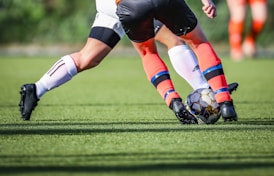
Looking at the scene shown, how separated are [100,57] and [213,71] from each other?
3.24 ft

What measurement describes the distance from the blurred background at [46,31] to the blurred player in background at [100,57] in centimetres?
2028

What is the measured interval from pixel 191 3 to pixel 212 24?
94 centimetres

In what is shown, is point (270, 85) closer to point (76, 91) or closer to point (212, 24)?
point (76, 91)

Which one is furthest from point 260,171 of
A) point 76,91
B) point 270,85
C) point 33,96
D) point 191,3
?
point 191,3

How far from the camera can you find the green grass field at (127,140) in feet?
15.6

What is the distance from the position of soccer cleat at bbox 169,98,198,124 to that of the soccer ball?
0.10 m

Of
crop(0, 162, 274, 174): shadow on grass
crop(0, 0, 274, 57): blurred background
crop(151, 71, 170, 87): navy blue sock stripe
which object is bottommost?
crop(0, 162, 274, 174): shadow on grass

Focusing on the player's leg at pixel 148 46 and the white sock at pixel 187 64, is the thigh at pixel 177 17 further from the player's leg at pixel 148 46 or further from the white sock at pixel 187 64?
the white sock at pixel 187 64

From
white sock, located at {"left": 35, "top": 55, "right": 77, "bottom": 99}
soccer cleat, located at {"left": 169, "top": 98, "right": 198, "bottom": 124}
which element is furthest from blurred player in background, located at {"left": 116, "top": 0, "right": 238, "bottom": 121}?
white sock, located at {"left": 35, "top": 55, "right": 77, "bottom": 99}

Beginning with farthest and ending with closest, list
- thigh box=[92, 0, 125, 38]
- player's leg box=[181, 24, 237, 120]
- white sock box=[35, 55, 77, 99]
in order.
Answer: white sock box=[35, 55, 77, 99], thigh box=[92, 0, 125, 38], player's leg box=[181, 24, 237, 120]

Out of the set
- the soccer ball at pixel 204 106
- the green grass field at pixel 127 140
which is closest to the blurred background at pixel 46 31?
the green grass field at pixel 127 140

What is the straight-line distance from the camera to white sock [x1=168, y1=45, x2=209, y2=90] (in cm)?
731

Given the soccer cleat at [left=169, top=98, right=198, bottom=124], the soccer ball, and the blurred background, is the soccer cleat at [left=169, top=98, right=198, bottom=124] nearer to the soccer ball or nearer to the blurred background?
the soccer ball

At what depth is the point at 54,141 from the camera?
5.85 metres
